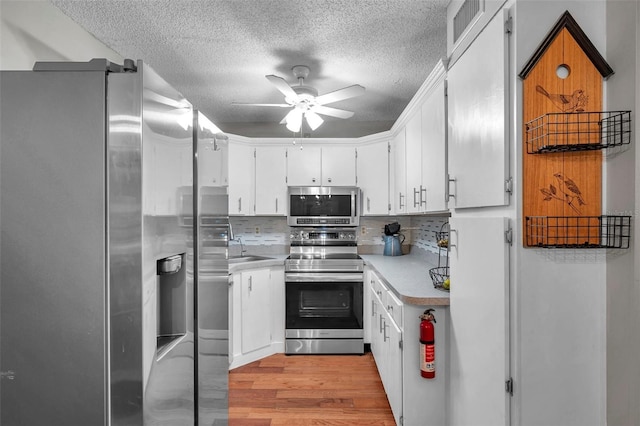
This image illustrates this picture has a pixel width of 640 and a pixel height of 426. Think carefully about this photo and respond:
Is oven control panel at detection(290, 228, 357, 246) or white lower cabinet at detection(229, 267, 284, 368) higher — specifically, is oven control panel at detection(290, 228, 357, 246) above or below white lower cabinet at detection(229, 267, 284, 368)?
above

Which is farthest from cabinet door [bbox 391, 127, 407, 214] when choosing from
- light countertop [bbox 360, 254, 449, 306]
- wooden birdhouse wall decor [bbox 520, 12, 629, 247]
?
wooden birdhouse wall decor [bbox 520, 12, 629, 247]

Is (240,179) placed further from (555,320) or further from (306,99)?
(555,320)

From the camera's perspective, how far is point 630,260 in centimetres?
109

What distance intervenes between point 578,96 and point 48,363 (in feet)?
5.78

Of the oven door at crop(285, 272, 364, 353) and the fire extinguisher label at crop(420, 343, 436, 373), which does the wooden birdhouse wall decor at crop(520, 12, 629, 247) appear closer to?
the fire extinguisher label at crop(420, 343, 436, 373)

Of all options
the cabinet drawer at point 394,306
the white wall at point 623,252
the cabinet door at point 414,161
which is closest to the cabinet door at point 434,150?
the cabinet door at point 414,161

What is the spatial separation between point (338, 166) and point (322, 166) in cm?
17

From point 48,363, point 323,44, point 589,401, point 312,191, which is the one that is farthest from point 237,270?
point 589,401

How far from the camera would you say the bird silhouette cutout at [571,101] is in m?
1.17

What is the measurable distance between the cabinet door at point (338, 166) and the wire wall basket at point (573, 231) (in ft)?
8.80

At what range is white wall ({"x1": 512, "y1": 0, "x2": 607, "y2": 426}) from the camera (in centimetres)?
120

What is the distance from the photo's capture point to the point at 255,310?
335 centimetres

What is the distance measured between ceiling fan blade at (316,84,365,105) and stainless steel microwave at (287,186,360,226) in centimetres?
120

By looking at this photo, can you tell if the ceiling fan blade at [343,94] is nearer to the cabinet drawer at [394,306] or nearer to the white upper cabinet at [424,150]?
the white upper cabinet at [424,150]
